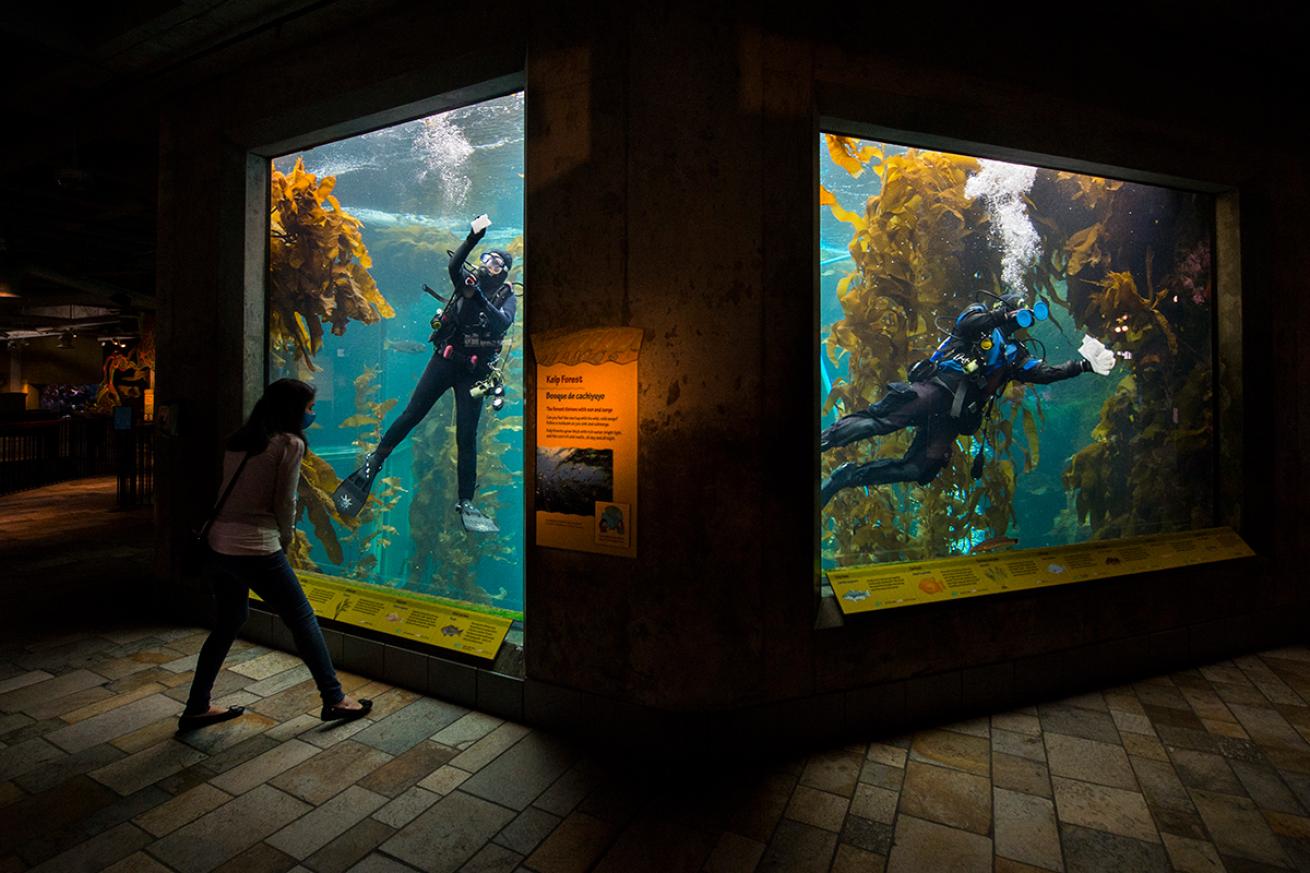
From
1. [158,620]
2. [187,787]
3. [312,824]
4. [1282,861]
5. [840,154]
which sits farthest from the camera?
[158,620]

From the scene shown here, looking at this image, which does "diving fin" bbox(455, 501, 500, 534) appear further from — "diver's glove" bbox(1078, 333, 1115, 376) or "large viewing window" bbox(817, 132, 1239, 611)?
"diver's glove" bbox(1078, 333, 1115, 376)

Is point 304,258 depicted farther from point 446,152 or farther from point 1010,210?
point 1010,210

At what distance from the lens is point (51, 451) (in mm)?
13539

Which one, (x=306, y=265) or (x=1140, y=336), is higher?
(x=306, y=265)

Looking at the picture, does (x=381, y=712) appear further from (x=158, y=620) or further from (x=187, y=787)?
(x=158, y=620)

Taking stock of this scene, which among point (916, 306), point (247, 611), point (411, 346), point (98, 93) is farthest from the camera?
point (98, 93)

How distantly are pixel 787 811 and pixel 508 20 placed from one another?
4.55m

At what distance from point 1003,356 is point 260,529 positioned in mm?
4837

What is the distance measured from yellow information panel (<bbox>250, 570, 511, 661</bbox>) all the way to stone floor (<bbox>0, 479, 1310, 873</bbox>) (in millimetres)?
387

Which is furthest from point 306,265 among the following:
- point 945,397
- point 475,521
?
point 945,397

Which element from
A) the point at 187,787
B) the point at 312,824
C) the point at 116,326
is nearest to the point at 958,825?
the point at 312,824

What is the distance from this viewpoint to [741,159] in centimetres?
317

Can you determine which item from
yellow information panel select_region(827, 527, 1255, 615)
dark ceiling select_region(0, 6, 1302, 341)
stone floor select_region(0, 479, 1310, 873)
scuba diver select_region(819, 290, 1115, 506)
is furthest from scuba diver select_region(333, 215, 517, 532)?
yellow information panel select_region(827, 527, 1255, 615)

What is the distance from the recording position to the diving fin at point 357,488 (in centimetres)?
488
